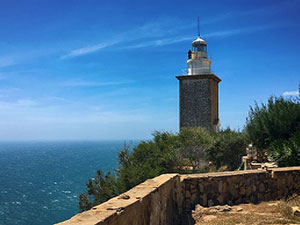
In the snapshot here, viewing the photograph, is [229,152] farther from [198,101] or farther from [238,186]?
[238,186]

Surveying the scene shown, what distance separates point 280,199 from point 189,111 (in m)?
20.1

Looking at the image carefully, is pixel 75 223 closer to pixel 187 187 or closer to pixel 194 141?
pixel 187 187

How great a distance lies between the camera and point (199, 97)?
86.3 ft

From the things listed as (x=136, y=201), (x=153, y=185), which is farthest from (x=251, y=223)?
(x=136, y=201)

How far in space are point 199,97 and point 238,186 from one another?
2042 cm

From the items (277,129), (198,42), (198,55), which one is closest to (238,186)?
(277,129)

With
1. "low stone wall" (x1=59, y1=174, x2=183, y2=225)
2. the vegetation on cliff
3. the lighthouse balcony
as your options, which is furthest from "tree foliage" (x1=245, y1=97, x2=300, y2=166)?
the lighthouse balcony

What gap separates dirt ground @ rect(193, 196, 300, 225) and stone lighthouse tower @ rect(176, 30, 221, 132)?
19917 millimetres

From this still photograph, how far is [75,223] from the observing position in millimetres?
2822

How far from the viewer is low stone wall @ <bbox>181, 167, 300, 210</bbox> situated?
19.5 ft

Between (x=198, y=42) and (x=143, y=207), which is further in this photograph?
(x=198, y=42)

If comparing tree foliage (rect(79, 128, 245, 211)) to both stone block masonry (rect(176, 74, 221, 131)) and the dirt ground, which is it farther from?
the dirt ground

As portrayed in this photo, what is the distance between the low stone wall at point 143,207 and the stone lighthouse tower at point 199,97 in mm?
20667

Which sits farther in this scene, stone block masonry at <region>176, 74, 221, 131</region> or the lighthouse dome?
the lighthouse dome
